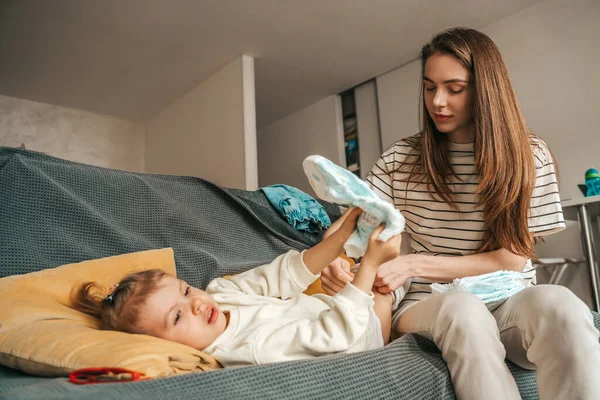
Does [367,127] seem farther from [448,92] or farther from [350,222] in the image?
[350,222]

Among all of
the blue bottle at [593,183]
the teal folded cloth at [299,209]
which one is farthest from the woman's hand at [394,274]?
the blue bottle at [593,183]

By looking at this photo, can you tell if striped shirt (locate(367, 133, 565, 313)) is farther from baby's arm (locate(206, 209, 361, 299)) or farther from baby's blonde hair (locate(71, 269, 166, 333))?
baby's blonde hair (locate(71, 269, 166, 333))

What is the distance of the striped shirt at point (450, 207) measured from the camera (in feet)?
4.00

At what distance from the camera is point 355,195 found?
869mm

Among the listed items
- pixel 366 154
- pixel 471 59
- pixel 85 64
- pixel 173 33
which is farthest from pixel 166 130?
pixel 471 59

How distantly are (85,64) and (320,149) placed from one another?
2152mm

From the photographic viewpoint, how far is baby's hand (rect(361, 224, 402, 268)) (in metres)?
0.88

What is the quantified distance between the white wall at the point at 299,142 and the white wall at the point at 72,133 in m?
1.33

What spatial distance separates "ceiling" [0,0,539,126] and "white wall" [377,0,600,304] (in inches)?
6.8

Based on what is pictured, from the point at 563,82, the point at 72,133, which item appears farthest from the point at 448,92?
the point at 72,133

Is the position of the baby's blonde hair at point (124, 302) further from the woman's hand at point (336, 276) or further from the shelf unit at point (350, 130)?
the shelf unit at point (350, 130)

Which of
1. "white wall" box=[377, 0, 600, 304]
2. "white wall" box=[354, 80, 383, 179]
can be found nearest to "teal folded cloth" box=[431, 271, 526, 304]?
"white wall" box=[377, 0, 600, 304]

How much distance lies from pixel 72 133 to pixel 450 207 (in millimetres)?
4302

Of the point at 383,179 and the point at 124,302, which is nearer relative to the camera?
the point at 124,302
